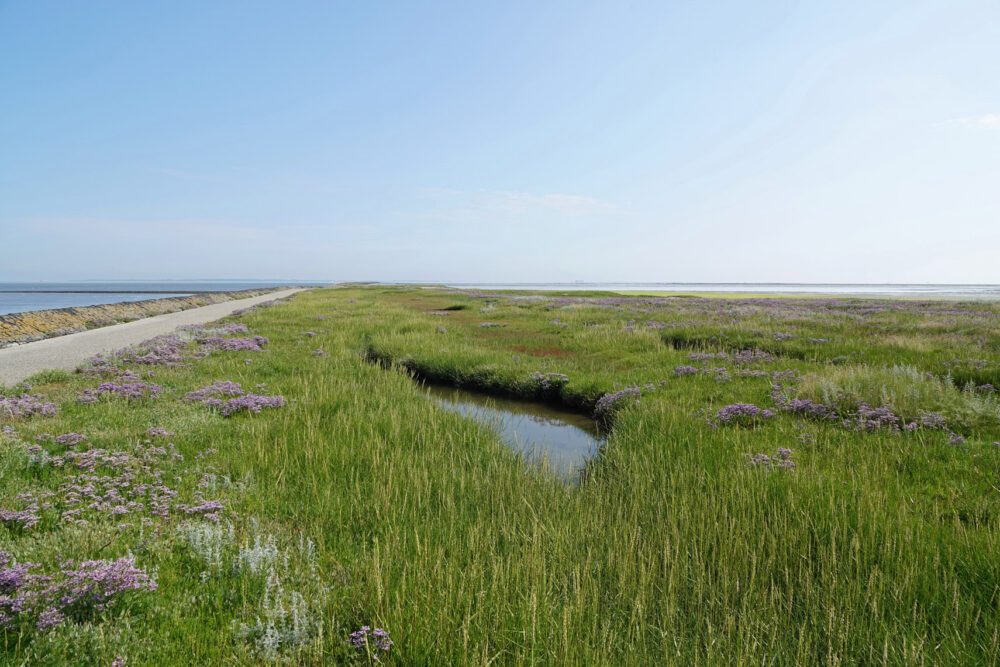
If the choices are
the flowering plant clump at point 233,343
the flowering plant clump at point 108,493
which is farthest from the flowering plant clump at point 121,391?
the flowering plant clump at point 233,343

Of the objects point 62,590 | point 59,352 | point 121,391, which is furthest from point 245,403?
point 59,352

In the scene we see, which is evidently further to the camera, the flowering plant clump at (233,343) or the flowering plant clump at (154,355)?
the flowering plant clump at (233,343)

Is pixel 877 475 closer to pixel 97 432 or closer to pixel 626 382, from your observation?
pixel 626 382

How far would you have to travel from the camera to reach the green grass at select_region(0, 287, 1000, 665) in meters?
3.29

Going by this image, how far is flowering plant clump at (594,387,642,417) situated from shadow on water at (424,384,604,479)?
1.21 ft

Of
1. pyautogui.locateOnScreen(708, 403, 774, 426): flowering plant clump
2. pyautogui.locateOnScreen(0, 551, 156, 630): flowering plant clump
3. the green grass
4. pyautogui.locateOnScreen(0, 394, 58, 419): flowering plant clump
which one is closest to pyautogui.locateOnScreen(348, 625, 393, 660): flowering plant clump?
the green grass

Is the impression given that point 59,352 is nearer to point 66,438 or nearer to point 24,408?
point 24,408

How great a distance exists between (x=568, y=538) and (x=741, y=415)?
566cm

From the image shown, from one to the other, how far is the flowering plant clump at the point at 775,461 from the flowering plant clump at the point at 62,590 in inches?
271

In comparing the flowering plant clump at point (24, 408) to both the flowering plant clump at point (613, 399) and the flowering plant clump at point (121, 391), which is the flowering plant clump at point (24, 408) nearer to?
the flowering plant clump at point (121, 391)

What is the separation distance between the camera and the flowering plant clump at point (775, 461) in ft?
20.6

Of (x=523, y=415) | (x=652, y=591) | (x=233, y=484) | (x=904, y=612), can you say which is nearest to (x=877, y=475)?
(x=904, y=612)

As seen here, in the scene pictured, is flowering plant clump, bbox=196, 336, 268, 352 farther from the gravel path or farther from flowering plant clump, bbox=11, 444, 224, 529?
flowering plant clump, bbox=11, 444, 224, 529

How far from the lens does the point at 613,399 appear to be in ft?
36.2
